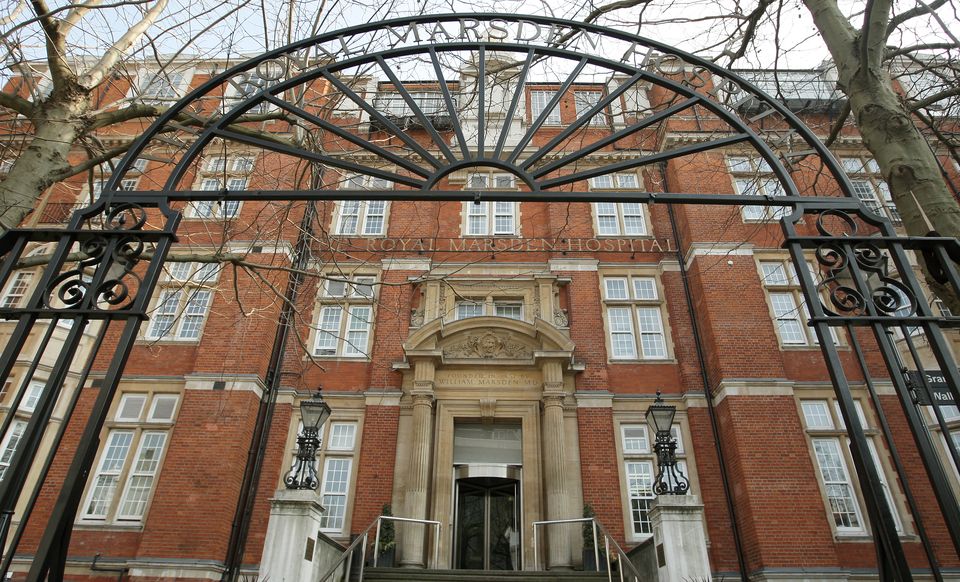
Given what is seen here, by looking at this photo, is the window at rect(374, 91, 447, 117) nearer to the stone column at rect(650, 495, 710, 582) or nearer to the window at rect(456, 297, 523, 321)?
the window at rect(456, 297, 523, 321)

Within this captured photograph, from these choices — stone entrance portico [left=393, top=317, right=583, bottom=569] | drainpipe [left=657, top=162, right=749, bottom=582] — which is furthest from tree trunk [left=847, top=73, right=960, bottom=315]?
stone entrance portico [left=393, top=317, right=583, bottom=569]

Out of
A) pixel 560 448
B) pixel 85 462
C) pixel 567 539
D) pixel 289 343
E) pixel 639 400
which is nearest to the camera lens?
pixel 85 462

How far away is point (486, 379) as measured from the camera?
45.2ft

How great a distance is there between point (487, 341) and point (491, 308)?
115 cm

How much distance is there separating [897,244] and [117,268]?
458 cm

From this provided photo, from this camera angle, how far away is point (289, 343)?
1462cm

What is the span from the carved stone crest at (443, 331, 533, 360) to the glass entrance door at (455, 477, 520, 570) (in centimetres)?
271

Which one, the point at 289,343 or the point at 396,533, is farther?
the point at 289,343

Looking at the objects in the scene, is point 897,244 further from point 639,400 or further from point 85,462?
point 639,400

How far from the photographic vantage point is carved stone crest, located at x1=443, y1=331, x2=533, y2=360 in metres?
13.9

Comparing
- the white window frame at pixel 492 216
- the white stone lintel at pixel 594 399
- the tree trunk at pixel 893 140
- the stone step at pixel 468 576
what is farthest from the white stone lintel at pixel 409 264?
the tree trunk at pixel 893 140

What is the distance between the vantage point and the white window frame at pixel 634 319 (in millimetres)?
14359

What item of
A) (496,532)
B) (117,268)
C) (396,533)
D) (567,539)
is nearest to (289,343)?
(396,533)

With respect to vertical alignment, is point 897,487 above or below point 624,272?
below
